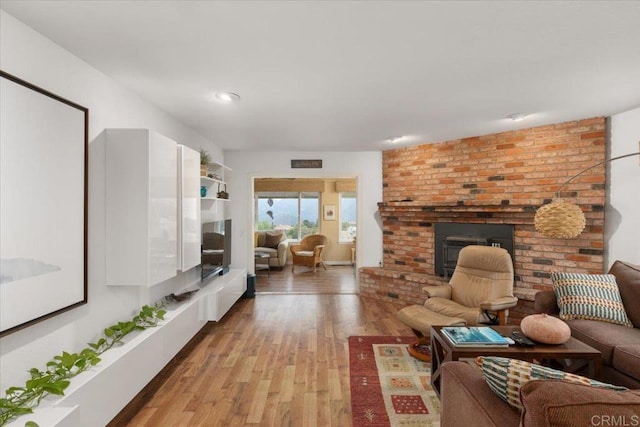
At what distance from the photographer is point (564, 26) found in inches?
67.9

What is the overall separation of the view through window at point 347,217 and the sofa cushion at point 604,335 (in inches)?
250

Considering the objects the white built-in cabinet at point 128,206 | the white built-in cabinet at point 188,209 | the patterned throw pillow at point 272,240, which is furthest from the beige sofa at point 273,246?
the white built-in cabinet at point 128,206

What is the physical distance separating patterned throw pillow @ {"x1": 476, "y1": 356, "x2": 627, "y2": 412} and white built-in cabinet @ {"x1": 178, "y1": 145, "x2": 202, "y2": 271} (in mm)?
2453

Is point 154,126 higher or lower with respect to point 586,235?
higher

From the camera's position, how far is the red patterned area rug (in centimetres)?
217

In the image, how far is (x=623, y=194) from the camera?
132 inches

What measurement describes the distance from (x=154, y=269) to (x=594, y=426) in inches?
96.7

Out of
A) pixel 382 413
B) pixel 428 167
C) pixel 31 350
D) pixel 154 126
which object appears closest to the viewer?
pixel 31 350

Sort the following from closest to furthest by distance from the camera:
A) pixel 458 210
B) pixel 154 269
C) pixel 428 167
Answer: pixel 154 269
pixel 458 210
pixel 428 167

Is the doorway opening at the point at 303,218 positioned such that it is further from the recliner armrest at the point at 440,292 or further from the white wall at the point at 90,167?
the white wall at the point at 90,167

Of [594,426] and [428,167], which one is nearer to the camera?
[594,426]

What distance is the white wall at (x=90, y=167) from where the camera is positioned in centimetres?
161

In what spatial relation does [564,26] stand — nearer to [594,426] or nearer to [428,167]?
[594,426]

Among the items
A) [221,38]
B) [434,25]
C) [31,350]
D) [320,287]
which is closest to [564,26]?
[434,25]
